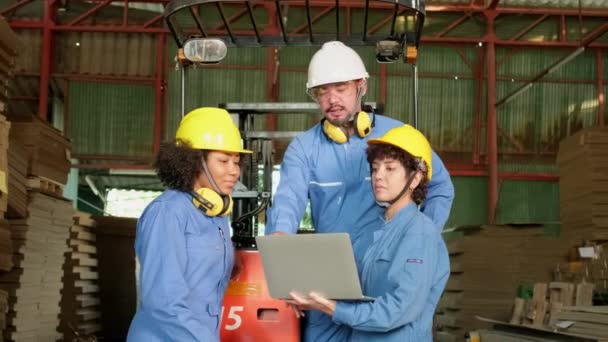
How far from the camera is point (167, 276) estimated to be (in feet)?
12.0

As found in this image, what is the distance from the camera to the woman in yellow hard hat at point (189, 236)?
144 inches

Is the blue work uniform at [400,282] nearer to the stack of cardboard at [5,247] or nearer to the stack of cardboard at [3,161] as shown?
the stack of cardboard at [3,161]

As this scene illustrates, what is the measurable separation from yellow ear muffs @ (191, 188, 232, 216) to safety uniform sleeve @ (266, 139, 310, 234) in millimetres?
540

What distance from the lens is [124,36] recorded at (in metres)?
20.4

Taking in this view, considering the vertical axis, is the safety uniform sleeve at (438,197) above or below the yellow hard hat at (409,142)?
below

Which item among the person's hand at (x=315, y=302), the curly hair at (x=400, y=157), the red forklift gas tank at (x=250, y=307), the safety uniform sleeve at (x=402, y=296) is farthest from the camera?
the red forklift gas tank at (x=250, y=307)

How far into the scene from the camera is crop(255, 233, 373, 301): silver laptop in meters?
3.62

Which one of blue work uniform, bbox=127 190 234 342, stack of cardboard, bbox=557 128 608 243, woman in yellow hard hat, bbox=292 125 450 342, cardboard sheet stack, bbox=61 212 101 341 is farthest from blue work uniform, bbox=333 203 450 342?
stack of cardboard, bbox=557 128 608 243

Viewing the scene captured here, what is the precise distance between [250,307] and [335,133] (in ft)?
3.85

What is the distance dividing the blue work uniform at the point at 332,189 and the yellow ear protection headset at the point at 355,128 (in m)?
0.06

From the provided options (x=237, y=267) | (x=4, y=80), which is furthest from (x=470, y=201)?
(x=237, y=267)

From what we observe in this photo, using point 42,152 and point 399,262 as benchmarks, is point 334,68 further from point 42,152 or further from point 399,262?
point 42,152

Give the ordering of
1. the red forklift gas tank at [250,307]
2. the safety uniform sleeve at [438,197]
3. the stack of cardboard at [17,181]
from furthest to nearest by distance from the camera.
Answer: the stack of cardboard at [17,181], the red forklift gas tank at [250,307], the safety uniform sleeve at [438,197]

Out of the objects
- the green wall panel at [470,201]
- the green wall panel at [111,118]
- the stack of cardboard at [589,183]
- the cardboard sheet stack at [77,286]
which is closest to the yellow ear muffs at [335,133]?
the cardboard sheet stack at [77,286]
